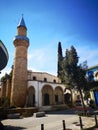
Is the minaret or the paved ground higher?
the minaret

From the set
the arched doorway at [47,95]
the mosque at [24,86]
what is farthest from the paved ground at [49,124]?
the arched doorway at [47,95]

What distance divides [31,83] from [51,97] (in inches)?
284

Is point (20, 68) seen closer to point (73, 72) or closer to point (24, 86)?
point (24, 86)

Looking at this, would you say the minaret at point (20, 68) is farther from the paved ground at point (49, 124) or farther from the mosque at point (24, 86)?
the paved ground at point (49, 124)

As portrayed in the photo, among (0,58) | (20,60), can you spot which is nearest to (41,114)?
(0,58)

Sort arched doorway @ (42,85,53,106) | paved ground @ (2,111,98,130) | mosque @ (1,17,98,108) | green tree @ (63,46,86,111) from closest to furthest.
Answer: paved ground @ (2,111,98,130), green tree @ (63,46,86,111), mosque @ (1,17,98,108), arched doorway @ (42,85,53,106)

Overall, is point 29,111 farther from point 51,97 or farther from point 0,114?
point 51,97

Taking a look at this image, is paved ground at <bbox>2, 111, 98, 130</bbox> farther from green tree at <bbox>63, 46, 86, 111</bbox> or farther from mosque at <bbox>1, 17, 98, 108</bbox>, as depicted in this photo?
mosque at <bbox>1, 17, 98, 108</bbox>

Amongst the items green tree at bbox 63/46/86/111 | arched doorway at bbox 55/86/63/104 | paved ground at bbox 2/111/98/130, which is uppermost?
green tree at bbox 63/46/86/111

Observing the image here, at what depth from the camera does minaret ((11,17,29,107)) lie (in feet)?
87.0

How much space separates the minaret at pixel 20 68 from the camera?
1043 inches

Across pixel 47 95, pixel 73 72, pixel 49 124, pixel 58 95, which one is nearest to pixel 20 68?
pixel 47 95

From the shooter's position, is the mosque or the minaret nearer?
the minaret

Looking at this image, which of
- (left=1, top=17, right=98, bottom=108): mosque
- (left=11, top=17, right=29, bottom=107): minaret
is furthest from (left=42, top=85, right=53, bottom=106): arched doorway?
(left=11, top=17, right=29, bottom=107): minaret
